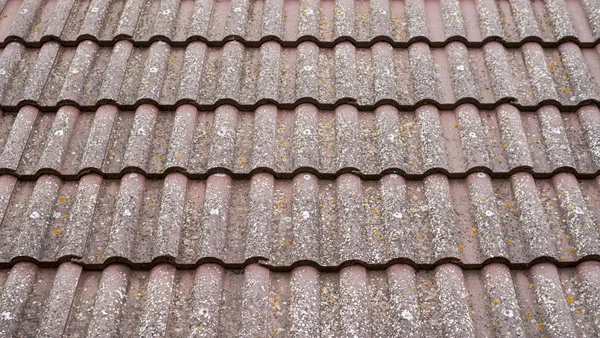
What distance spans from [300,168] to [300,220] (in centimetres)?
25

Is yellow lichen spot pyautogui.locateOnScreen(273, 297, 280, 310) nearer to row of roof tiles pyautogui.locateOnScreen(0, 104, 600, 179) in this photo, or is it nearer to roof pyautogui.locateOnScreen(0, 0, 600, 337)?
roof pyautogui.locateOnScreen(0, 0, 600, 337)

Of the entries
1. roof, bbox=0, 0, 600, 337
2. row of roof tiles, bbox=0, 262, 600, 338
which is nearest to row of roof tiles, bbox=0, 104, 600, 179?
roof, bbox=0, 0, 600, 337

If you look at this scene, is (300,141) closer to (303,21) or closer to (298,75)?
(298,75)

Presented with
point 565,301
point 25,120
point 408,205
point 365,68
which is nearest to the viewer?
point 565,301

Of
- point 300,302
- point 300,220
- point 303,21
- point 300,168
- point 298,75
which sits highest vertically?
point 303,21

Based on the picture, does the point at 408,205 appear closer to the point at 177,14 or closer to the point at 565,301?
the point at 565,301

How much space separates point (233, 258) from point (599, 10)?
226 cm

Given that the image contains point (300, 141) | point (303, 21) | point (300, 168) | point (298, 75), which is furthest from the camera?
point (303, 21)

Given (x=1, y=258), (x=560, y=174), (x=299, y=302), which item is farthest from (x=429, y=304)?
(x=1, y=258)

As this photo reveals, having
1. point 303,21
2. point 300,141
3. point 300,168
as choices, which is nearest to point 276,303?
point 300,168

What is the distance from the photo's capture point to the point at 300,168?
106 inches

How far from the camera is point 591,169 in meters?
2.72

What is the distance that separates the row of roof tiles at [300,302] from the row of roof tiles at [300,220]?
0.05 meters

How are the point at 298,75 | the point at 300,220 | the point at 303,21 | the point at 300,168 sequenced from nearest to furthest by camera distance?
1. the point at 300,220
2. the point at 300,168
3. the point at 298,75
4. the point at 303,21
